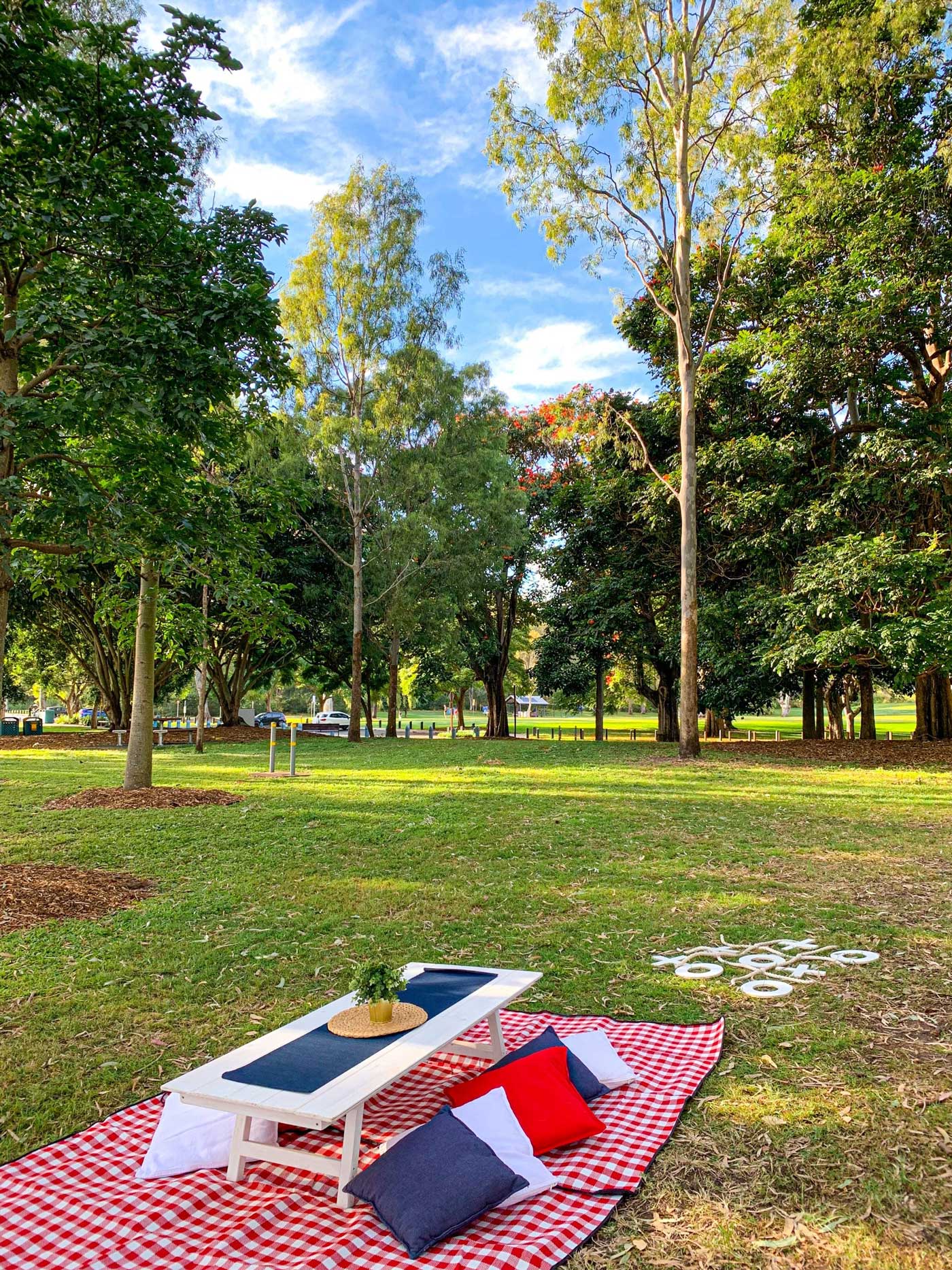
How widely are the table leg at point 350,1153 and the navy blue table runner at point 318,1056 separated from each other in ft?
0.50

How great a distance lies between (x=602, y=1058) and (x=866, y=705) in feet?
66.7

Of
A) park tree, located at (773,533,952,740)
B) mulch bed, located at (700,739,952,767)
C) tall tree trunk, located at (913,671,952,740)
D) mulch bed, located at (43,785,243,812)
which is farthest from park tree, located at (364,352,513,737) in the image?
mulch bed, located at (43,785,243,812)

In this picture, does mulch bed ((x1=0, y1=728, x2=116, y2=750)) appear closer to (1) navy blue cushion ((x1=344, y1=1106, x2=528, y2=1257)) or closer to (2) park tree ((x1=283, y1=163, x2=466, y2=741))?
(2) park tree ((x1=283, y1=163, x2=466, y2=741))

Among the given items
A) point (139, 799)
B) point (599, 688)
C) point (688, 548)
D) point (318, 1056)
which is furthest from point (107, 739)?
point (318, 1056)

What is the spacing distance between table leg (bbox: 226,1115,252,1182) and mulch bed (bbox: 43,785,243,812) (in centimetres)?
830

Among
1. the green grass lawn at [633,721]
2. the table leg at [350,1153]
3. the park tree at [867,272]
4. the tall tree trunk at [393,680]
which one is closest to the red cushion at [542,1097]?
the table leg at [350,1153]

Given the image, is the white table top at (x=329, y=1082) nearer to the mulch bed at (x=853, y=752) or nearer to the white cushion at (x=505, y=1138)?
the white cushion at (x=505, y=1138)

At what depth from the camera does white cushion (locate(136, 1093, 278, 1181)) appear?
9.68 feet

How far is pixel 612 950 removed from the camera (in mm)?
5328

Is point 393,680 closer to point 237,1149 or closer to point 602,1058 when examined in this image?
Answer: point 602,1058

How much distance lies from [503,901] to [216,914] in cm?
218

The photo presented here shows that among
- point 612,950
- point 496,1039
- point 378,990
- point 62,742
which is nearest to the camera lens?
point 378,990

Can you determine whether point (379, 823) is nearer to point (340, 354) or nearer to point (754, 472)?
point (754, 472)

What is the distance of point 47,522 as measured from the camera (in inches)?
275
